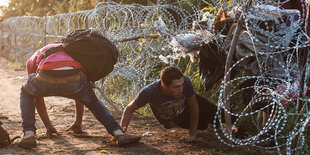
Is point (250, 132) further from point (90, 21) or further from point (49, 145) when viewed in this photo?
point (90, 21)

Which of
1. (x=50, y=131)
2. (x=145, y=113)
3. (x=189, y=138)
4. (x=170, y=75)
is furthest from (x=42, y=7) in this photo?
(x=170, y=75)

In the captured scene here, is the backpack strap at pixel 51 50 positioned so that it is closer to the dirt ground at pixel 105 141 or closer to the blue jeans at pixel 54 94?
the blue jeans at pixel 54 94

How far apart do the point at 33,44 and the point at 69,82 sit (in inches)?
419

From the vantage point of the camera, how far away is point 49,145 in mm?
3992

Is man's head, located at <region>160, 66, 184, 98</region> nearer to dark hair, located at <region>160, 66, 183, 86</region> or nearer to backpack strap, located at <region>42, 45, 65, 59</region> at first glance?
dark hair, located at <region>160, 66, 183, 86</region>

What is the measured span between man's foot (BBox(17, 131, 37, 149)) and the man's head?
1443 mm

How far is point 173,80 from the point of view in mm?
3814

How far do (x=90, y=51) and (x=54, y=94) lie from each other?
1.89 feet

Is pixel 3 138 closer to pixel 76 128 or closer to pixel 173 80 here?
pixel 76 128

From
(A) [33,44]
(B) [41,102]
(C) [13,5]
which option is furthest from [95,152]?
(C) [13,5]

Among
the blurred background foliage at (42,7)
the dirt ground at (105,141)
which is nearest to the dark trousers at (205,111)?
the dirt ground at (105,141)

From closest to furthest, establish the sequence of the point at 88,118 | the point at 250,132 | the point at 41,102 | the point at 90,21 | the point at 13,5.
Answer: the point at 41,102
the point at 250,132
the point at 88,118
the point at 90,21
the point at 13,5

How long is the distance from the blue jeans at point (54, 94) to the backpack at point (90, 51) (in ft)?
0.50

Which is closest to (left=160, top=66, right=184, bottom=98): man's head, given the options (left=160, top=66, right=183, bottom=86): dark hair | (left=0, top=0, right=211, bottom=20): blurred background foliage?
(left=160, top=66, right=183, bottom=86): dark hair
